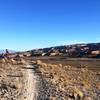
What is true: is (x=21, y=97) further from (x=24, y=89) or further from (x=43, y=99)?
(x=24, y=89)

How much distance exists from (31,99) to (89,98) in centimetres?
448

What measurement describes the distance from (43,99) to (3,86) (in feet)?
23.2

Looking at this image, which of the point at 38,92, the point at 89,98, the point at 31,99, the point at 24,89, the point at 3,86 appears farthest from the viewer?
the point at 3,86

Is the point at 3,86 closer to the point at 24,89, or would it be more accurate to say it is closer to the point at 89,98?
the point at 24,89

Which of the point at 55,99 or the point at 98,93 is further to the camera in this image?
the point at 98,93

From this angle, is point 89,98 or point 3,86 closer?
point 89,98

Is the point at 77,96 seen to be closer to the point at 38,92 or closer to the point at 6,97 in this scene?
the point at 38,92

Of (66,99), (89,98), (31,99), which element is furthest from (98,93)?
(31,99)

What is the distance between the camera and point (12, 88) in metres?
24.7

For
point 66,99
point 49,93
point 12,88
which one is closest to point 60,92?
point 49,93

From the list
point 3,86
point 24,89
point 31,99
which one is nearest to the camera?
point 31,99

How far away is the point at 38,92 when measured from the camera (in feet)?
74.0

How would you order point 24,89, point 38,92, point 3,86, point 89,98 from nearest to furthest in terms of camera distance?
point 89,98 < point 38,92 < point 24,89 < point 3,86

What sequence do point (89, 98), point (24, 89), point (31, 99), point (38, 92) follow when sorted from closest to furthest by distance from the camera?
point (31, 99)
point (89, 98)
point (38, 92)
point (24, 89)
